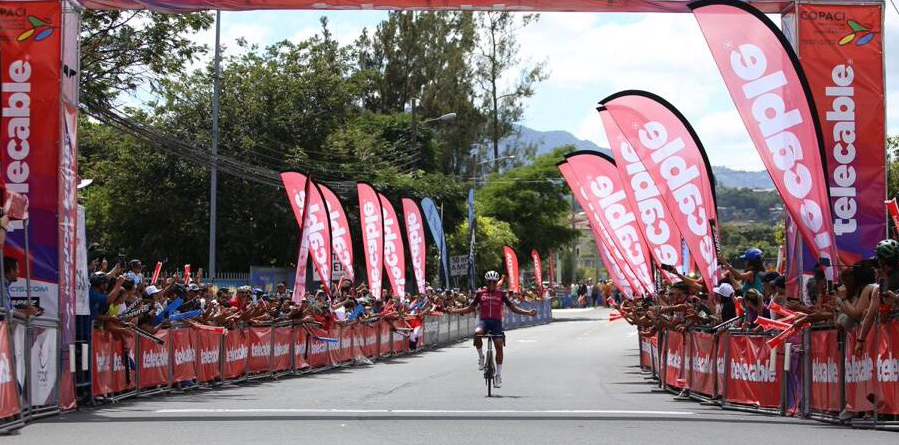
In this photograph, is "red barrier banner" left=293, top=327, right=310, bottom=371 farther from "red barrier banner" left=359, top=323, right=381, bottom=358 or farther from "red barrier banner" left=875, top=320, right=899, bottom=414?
"red barrier banner" left=875, top=320, right=899, bottom=414

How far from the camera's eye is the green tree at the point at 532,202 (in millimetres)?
75938

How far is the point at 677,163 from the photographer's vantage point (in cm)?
2067

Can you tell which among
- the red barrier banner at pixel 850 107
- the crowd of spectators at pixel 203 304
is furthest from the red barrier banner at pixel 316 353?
the red barrier banner at pixel 850 107

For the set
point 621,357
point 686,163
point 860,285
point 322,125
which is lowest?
point 621,357

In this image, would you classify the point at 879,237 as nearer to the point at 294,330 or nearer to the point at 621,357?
the point at 294,330

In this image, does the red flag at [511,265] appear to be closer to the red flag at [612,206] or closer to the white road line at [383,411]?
the red flag at [612,206]

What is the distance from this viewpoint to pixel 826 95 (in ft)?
53.5

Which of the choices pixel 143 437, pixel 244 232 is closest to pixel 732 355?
pixel 143 437

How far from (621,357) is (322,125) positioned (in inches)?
979

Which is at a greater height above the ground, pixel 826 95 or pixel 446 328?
pixel 826 95

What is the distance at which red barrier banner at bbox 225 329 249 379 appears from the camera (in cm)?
2175

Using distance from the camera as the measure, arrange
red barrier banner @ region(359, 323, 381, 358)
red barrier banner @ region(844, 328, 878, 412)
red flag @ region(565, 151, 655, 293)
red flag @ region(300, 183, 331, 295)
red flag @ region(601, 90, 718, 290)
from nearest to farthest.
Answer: red barrier banner @ region(844, 328, 878, 412) → red flag @ region(601, 90, 718, 290) → red flag @ region(565, 151, 655, 293) → red flag @ region(300, 183, 331, 295) → red barrier banner @ region(359, 323, 381, 358)

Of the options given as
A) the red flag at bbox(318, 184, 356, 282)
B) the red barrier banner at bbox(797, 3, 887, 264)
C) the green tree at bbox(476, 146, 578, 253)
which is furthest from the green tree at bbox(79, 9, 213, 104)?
the green tree at bbox(476, 146, 578, 253)

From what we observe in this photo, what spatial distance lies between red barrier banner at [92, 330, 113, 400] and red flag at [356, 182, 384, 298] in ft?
55.7
